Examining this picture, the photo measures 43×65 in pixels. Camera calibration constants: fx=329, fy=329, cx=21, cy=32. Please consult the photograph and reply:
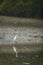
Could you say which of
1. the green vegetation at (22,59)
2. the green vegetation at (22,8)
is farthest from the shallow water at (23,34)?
the green vegetation at (22,8)

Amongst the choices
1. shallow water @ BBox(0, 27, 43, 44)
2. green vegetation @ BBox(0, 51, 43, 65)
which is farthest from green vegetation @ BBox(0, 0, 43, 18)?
green vegetation @ BBox(0, 51, 43, 65)

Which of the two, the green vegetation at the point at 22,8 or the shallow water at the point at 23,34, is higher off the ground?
the shallow water at the point at 23,34

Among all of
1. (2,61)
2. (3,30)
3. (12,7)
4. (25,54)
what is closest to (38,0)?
(12,7)

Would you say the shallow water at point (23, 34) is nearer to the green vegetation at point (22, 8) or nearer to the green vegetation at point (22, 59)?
the green vegetation at point (22, 59)

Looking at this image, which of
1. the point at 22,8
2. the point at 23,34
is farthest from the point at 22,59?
the point at 22,8

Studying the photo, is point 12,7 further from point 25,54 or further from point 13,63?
point 13,63

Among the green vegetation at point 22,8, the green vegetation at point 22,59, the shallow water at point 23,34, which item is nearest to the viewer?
the green vegetation at point 22,59

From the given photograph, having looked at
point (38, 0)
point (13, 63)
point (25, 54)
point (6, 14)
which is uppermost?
point (13, 63)

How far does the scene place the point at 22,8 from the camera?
101 ft

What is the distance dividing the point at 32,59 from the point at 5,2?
20774mm

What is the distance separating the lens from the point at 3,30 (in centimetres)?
2202

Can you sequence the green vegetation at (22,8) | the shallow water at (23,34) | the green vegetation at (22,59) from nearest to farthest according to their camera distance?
the green vegetation at (22,59), the shallow water at (23,34), the green vegetation at (22,8)

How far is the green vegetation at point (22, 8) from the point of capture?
96.2ft

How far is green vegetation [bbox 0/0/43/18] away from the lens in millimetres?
29325
